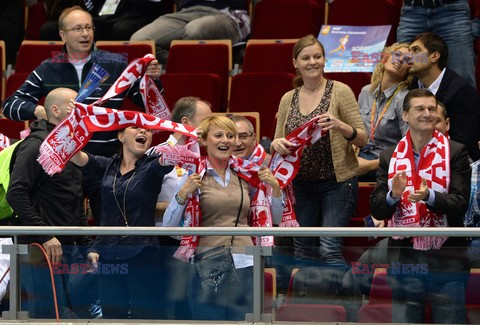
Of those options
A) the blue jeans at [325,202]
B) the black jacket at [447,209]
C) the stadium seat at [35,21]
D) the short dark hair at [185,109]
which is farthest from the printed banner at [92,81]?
the stadium seat at [35,21]

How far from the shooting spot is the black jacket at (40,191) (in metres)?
5.24

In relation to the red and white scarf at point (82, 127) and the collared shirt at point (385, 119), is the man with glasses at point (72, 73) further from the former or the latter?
the collared shirt at point (385, 119)

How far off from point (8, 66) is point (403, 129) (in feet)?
10.3

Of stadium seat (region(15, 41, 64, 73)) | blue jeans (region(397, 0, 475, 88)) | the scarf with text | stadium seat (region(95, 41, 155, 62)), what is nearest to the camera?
the scarf with text

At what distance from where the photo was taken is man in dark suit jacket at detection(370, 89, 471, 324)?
471 centimetres

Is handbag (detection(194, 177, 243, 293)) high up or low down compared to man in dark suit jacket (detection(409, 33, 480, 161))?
down

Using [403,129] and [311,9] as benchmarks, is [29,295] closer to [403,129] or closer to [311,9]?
[403,129]

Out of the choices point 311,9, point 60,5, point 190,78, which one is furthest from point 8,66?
point 311,9

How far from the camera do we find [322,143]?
5516 millimetres

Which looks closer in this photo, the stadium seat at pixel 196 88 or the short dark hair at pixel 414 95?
the short dark hair at pixel 414 95

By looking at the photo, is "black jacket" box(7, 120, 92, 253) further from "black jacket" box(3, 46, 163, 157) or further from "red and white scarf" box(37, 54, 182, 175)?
"black jacket" box(3, 46, 163, 157)

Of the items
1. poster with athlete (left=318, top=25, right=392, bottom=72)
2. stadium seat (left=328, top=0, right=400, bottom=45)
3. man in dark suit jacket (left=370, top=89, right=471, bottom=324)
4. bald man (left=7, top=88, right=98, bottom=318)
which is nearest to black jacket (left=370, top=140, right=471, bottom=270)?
man in dark suit jacket (left=370, top=89, right=471, bottom=324)

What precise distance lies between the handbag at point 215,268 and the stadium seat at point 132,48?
8.79 feet

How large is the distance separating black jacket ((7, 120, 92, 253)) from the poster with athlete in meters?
2.24
